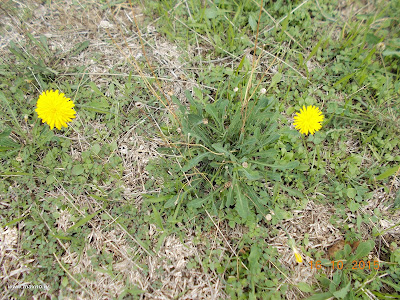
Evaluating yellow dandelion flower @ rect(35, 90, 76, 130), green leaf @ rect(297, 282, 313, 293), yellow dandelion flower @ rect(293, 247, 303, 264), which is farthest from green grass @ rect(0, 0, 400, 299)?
yellow dandelion flower @ rect(35, 90, 76, 130)

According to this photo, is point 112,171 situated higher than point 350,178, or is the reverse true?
point 112,171

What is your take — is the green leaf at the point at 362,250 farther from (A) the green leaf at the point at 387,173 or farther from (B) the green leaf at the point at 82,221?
(B) the green leaf at the point at 82,221

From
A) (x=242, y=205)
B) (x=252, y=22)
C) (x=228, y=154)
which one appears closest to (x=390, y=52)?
(x=252, y=22)

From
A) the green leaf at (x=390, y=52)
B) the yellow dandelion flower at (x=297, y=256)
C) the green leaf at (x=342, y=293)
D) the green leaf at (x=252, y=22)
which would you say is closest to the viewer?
the green leaf at (x=342, y=293)

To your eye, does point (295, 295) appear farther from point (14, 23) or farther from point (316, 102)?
point (14, 23)

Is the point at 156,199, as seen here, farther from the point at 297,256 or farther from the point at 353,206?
the point at 353,206

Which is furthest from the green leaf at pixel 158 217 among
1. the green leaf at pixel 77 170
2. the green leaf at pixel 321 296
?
the green leaf at pixel 321 296

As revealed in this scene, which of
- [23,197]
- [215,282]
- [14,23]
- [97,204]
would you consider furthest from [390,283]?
[14,23]

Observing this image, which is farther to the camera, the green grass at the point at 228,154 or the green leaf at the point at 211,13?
the green leaf at the point at 211,13
